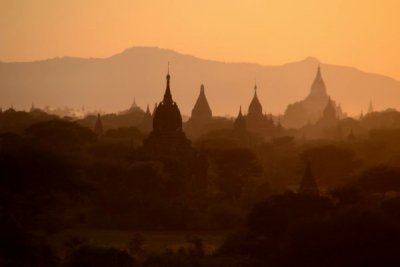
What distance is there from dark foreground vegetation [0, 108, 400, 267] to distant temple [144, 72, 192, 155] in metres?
1.83

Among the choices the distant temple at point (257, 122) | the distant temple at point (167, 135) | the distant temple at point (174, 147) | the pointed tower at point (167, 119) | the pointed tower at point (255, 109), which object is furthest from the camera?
the pointed tower at point (255, 109)

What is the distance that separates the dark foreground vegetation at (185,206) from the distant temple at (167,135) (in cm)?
183

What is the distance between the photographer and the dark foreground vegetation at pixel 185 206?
111ft

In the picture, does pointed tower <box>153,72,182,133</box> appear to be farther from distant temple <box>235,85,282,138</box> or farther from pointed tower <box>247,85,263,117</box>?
pointed tower <box>247,85,263,117</box>

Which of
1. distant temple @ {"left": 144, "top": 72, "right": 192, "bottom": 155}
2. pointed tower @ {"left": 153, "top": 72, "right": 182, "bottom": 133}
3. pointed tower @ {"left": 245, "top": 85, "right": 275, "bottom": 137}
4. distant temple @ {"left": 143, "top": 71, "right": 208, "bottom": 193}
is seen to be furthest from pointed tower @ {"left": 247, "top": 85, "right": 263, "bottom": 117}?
distant temple @ {"left": 144, "top": 72, "right": 192, "bottom": 155}

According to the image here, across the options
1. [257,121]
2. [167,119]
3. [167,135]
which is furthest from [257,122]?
[167,135]

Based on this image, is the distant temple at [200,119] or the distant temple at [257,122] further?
the distant temple at [200,119]

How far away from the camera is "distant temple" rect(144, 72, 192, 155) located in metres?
70.1

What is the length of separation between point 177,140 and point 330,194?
2219 cm

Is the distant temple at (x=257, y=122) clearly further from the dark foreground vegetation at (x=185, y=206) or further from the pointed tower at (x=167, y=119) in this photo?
the pointed tower at (x=167, y=119)

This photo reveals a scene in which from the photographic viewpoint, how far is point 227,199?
198 feet

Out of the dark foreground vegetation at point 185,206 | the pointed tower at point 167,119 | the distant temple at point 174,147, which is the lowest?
the dark foreground vegetation at point 185,206

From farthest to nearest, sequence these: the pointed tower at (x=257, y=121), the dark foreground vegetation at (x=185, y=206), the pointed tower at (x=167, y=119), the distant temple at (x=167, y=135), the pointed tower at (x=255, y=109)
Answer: the pointed tower at (x=255, y=109)
the pointed tower at (x=257, y=121)
the pointed tower at (x=167, y=119)
the distant temple at (x=167, y=135)
the dark foreground vegetation at (x=185, y=206)

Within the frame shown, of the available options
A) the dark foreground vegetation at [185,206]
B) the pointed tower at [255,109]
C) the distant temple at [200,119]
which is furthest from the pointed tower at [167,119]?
the distant temple at [200,119]
